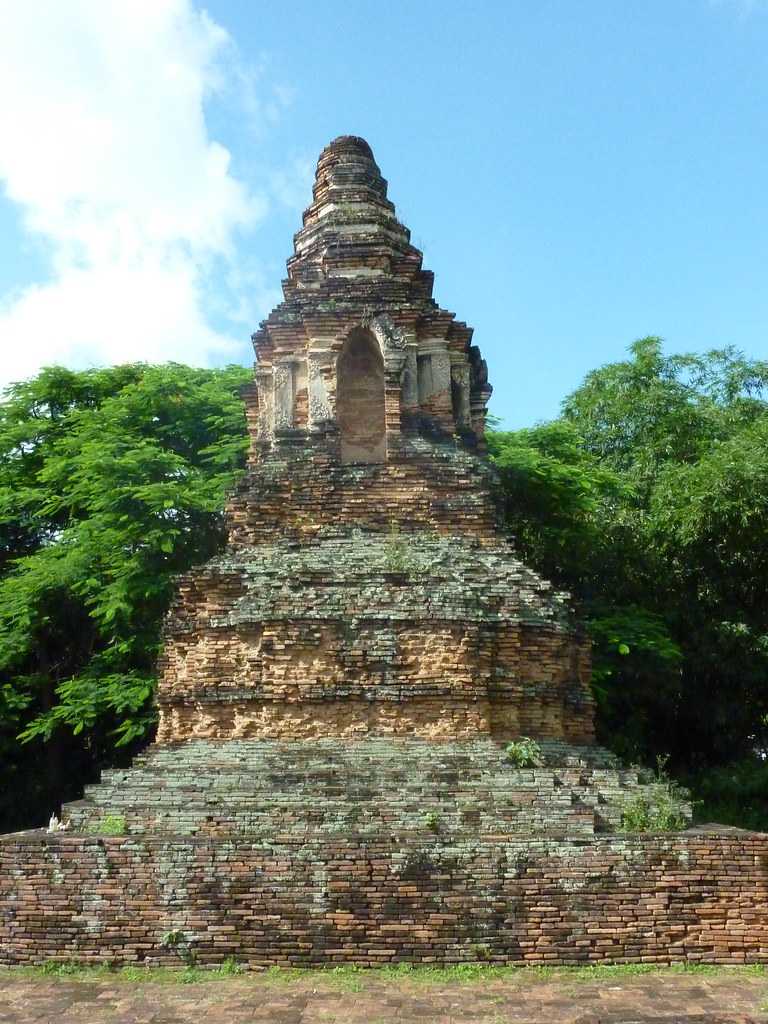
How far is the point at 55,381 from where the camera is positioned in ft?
69.0

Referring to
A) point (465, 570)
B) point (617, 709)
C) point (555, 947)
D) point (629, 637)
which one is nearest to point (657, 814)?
point (555, 947)

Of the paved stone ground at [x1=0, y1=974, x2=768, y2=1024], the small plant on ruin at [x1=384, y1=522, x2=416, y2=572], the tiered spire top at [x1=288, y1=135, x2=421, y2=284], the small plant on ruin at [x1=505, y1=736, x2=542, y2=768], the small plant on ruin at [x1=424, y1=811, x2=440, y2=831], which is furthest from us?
the tiered spire top at [x1=288, y1=135, x2=421, y2=284]

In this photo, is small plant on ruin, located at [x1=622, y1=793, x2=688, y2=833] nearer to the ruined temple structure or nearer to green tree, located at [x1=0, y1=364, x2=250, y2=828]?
the ruined temple structure

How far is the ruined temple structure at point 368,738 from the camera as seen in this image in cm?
866

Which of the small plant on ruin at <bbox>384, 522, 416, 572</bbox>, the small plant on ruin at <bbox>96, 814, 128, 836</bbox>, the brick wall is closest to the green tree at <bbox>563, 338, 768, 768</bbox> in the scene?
the small plant on ruin at <bbox>384, 522, 416, 572</bbox>

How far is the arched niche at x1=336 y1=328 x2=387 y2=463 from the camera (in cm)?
1362

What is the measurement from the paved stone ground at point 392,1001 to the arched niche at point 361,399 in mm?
7232

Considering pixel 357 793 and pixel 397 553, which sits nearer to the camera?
pixel 357 793

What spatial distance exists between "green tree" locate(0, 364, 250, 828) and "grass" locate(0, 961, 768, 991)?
7.56 metres

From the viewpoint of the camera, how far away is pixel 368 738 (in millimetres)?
10578

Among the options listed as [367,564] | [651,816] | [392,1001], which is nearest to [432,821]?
[392,1001]

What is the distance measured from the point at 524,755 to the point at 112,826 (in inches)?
161

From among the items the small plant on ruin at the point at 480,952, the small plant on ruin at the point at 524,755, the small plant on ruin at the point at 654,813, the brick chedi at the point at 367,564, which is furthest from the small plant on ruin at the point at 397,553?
the small plant on ruin at the point at 480,952

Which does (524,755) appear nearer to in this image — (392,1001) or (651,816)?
(651,816)
